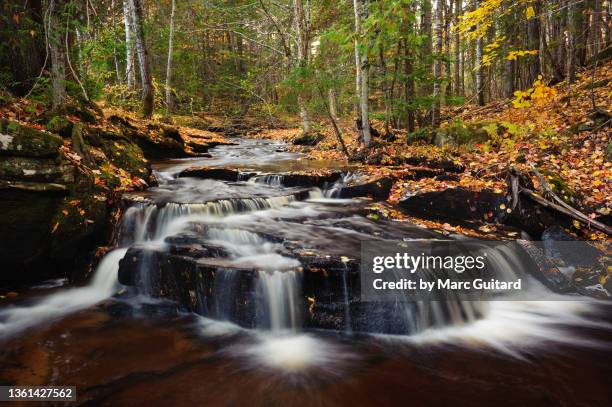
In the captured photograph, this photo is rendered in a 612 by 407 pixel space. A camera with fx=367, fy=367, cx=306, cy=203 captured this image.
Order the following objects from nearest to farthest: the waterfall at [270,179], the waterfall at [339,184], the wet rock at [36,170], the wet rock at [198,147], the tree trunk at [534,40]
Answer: the wet rock at [36,170], the waterfall at [339,184], the waterfall at [270,179], the tree trunk at [534,40], the wet rock at [198,147]

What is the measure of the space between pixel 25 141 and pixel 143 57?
29.1ft

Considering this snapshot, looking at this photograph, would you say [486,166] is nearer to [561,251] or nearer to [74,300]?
[561,251]

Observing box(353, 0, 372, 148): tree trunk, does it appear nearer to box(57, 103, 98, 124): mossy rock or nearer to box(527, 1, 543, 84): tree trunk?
box(527, 1, 543, 84): tree trunk

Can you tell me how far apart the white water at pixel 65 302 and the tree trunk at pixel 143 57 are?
925cm

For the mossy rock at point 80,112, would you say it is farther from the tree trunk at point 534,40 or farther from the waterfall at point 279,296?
the tree trunk at point 534,40

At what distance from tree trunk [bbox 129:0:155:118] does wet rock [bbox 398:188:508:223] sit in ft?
34.8

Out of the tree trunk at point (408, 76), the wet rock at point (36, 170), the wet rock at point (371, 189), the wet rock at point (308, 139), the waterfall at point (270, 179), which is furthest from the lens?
the wet rock at point (308, 139)

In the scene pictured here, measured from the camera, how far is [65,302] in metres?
5.12

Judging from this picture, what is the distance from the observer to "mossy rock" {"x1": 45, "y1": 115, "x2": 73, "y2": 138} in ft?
21.0

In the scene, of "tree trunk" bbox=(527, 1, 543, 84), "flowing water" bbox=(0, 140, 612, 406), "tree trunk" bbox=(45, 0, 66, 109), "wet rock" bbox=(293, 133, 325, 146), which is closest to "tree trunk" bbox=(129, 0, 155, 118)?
"tree trunk" bbox=(45, 0, 66, 109)

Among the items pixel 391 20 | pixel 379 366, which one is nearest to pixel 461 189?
Result: pixel 391 20

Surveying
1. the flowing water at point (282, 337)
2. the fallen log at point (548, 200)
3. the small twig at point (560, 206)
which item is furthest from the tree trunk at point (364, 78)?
the flowing water at point (282, 337)

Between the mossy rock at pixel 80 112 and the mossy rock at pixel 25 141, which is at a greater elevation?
the mossy rock at pixel 80 112

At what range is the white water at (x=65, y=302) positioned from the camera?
181 inches
